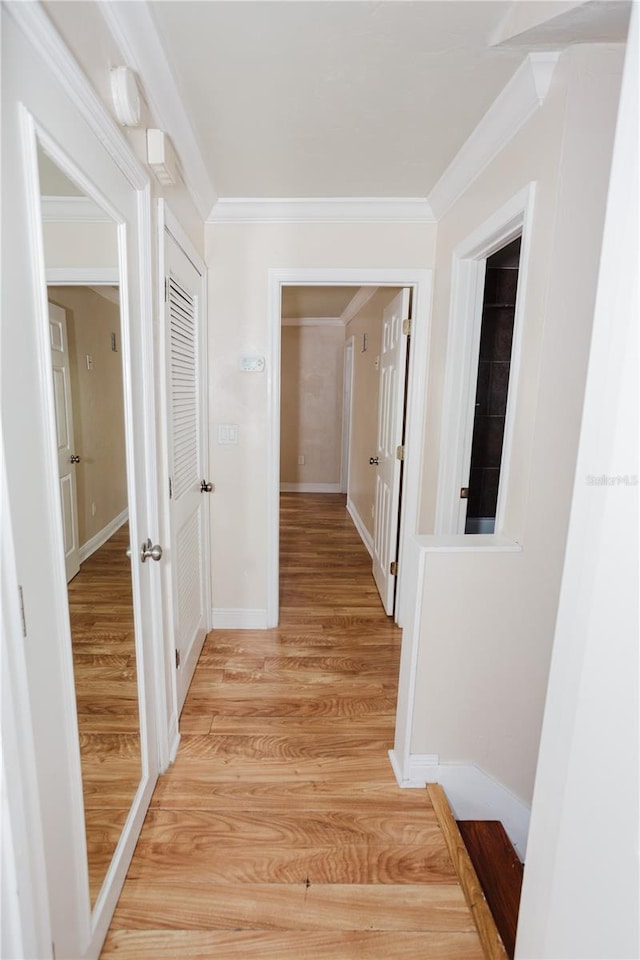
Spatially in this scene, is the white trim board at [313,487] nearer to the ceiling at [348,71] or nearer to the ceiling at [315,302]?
the ceiling at [315,302]

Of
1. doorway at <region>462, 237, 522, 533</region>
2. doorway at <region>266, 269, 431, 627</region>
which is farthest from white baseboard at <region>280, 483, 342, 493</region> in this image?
doorway at <region>266, 269, 431, 627</region>

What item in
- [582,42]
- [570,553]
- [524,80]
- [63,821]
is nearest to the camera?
[570,553]

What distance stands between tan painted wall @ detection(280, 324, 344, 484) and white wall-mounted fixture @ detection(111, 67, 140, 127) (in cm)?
487

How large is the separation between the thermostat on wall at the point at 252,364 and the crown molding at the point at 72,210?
1.32 meters

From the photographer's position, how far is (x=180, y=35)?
4.01ft

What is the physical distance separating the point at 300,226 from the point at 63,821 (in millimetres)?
2512

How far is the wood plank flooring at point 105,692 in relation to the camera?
1.02 meters

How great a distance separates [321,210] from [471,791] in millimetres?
2684

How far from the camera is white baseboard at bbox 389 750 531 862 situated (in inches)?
64.1

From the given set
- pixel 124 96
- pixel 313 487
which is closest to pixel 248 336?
pixel 124 96

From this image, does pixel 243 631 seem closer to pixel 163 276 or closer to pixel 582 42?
pixel 163 276

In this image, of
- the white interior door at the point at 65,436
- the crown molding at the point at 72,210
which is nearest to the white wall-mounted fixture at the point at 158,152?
the crown molding at the point at 72,210

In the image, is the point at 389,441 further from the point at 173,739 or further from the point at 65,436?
the point at 65,436

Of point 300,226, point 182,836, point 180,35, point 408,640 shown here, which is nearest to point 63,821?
point 182,836
